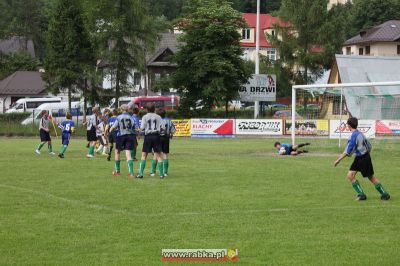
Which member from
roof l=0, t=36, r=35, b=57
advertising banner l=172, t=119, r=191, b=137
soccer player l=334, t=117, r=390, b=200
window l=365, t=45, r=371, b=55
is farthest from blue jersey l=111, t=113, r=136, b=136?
roof l=0, t=36, r=35, b=57

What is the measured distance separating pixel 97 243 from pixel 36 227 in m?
1.71

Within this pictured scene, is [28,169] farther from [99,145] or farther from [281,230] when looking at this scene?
[281,230]

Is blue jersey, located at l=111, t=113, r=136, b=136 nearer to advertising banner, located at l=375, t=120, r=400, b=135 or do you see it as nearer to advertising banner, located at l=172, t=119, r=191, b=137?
advertising banner, located at l=375, t=120, r=400, b=135

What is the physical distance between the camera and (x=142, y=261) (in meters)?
8.62

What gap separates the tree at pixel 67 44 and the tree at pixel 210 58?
7542 mm

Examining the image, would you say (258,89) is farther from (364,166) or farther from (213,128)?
(364,166)

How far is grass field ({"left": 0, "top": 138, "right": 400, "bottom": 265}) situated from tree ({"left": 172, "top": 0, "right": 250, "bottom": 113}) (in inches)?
1229

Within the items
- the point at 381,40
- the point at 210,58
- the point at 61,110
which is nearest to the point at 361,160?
the point at 210,58

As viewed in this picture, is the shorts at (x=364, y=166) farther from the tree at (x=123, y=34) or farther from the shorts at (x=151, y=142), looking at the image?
the tree at (x=123, y=34)

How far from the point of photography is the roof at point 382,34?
8369 cm

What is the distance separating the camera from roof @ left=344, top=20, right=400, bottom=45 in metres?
83.7

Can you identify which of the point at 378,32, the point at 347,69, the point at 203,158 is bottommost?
the point at 203,158

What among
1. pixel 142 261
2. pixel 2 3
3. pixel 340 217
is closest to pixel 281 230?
pixel 340 217

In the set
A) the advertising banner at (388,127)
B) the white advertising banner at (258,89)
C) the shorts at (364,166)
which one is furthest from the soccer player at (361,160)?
the white advertising banner at (258,89)
